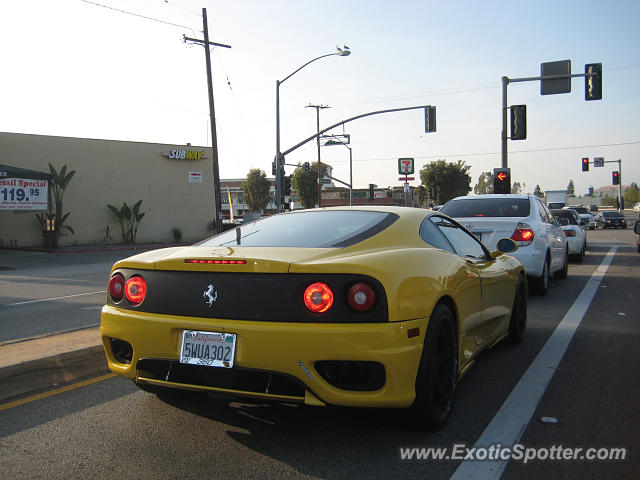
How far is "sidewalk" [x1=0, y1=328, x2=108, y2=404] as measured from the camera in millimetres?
4133

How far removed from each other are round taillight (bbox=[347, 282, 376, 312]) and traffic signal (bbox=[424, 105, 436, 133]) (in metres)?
22.8

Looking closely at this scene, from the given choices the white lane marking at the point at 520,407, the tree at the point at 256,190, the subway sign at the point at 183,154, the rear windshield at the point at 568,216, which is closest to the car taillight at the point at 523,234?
the white lane marking at the point at 520,407

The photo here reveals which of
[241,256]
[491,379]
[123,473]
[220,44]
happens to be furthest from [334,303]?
[220,44]

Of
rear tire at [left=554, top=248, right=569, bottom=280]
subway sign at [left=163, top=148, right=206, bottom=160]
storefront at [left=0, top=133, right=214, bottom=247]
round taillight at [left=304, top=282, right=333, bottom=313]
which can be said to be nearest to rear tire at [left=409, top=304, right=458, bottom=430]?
round taillight at [left=304, top=282, right=333, bottom=313]

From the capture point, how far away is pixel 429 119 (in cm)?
2491

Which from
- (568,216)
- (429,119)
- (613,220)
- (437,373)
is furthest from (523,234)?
(613,220)

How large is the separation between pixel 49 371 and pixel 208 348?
6.52 feet

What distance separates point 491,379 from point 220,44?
24029 millimetres

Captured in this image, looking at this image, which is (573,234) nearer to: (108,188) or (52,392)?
(52,392)

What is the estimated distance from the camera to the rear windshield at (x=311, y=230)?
3.63 m

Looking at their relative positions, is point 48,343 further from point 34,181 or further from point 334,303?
point 34,181

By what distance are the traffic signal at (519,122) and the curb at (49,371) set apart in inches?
731

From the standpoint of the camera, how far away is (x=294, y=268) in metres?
3.04

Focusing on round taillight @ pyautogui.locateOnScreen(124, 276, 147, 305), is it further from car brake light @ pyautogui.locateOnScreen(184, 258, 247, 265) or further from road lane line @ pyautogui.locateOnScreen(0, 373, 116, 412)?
road lane line @ pyautogui.locateOnScreen(0, 373, 116, 412)
